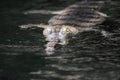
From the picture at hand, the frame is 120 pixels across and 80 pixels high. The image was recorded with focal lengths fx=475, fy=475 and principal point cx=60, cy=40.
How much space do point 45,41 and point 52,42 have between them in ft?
0.97

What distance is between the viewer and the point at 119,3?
550 inches

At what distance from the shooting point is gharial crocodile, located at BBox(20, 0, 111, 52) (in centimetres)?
1030

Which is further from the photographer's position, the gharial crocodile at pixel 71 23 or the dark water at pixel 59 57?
the gharial crocodile at pixel 71 23

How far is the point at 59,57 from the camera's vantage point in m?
9.10

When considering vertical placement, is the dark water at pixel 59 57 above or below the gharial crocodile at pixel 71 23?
below

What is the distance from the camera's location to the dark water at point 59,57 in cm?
822

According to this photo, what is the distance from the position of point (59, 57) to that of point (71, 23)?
227 centimetres

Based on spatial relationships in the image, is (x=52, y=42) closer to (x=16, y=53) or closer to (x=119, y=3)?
(x=16, y=53)

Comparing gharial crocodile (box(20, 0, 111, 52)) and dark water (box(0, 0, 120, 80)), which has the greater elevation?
gharial crocodile (box(20, 0, 111, 52))

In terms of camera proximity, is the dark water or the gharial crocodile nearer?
the dark water

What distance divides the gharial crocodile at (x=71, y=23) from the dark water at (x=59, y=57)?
0.57 ft

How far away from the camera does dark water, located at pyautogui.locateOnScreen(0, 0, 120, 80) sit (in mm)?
8219

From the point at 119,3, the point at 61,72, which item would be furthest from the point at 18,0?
the point at 61,72

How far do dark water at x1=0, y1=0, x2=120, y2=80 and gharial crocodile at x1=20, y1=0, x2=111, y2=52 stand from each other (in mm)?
174
